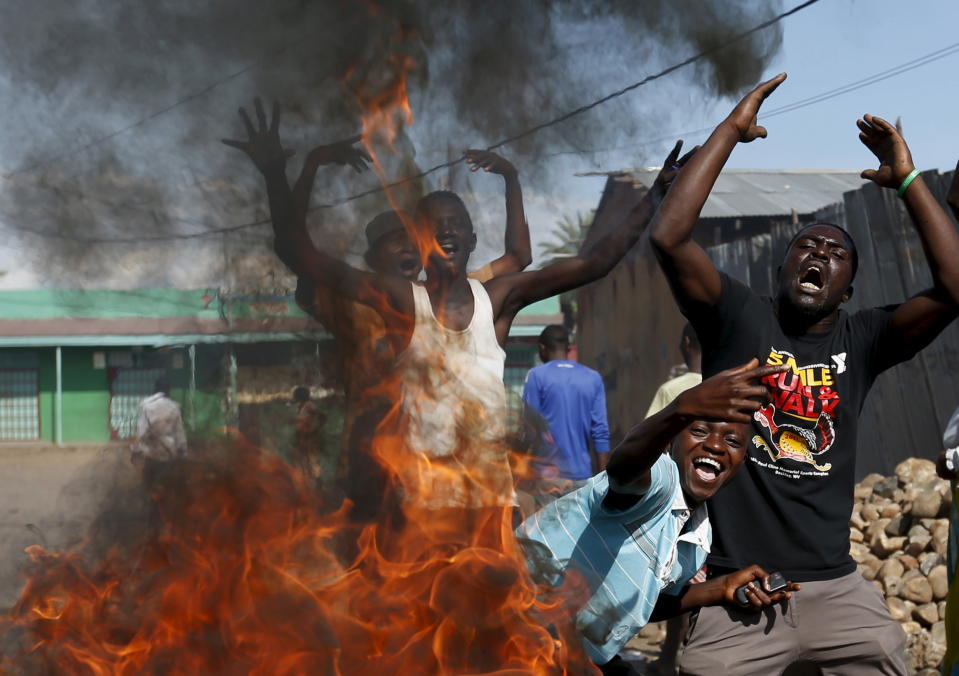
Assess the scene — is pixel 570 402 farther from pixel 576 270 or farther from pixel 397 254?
pixel 397 254

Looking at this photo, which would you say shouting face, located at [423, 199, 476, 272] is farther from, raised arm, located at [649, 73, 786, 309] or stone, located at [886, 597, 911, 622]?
stone, located at [886, 597, 911, 622]

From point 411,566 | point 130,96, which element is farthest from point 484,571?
point 130,96

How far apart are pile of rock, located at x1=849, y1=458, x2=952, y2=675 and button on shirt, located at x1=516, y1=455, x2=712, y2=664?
2.60 m

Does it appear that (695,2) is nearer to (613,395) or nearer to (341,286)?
(341,286)

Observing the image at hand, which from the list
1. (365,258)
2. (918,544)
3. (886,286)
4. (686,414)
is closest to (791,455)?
(686,414)

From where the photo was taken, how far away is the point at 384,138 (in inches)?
137

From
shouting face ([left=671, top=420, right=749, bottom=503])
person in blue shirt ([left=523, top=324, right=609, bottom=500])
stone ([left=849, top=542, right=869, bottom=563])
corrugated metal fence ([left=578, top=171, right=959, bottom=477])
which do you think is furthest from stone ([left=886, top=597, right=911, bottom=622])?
shouting face ([left=671, top=420, right=749, bottom=503])

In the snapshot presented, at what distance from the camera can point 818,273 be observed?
2.94 meters

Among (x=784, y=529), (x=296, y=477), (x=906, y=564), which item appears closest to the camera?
(x=784, y=529)

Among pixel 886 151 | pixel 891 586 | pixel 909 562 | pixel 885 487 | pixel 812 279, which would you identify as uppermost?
pixel 886 151

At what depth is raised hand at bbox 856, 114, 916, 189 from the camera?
118 inches

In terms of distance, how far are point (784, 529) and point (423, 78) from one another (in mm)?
1971

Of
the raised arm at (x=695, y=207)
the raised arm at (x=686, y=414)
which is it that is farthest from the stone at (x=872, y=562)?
the raised arm at (x=686, y=414)

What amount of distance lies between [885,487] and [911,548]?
0.88m
